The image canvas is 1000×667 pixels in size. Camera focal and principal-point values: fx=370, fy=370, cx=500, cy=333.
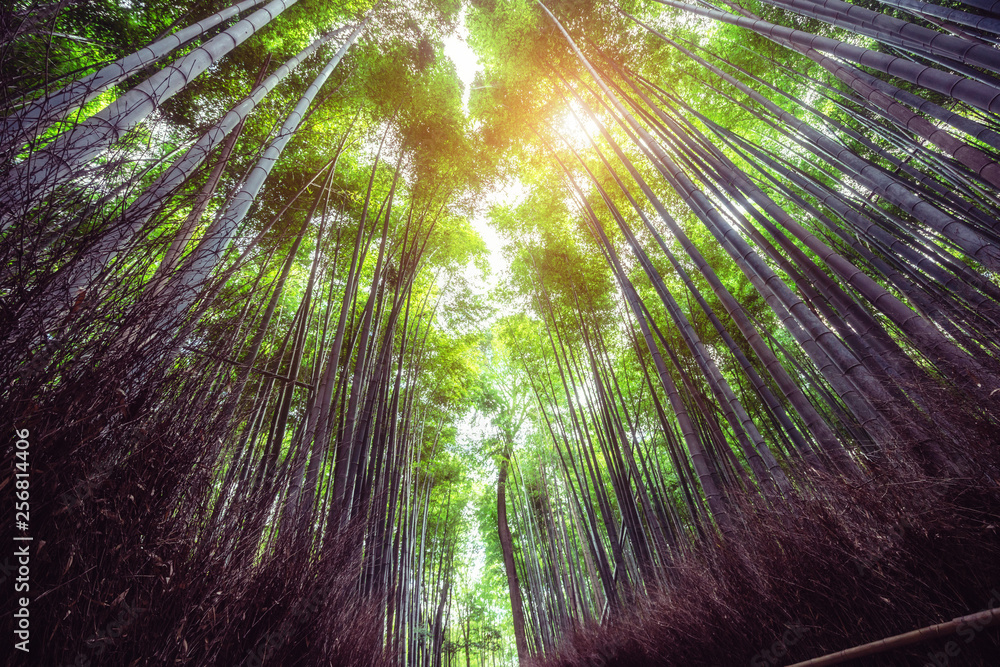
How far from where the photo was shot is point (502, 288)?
6559mm

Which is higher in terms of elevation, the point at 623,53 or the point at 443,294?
the point at 623,53

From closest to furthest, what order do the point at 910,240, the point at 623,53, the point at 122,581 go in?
1. the point at 122,581
2. the point at 910,240
3. the point at 623,53

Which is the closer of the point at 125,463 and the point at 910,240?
the point at 125,463

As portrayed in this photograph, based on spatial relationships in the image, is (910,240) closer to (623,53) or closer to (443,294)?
(623,53)

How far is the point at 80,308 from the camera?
1.02 m

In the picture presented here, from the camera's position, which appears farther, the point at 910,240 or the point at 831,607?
the point at 910,240

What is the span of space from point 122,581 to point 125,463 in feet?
0.94

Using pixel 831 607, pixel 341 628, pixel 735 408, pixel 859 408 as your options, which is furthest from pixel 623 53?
pixel 341 628

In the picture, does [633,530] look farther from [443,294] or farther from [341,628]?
[443,294]

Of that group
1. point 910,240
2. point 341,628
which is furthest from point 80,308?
point 910,240

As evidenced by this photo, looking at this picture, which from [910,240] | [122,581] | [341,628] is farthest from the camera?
[910,240]

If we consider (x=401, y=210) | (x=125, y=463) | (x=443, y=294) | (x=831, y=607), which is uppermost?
(x=401, y=210)

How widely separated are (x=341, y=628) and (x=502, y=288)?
532 centimetres

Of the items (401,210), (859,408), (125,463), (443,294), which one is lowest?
(125,463)
